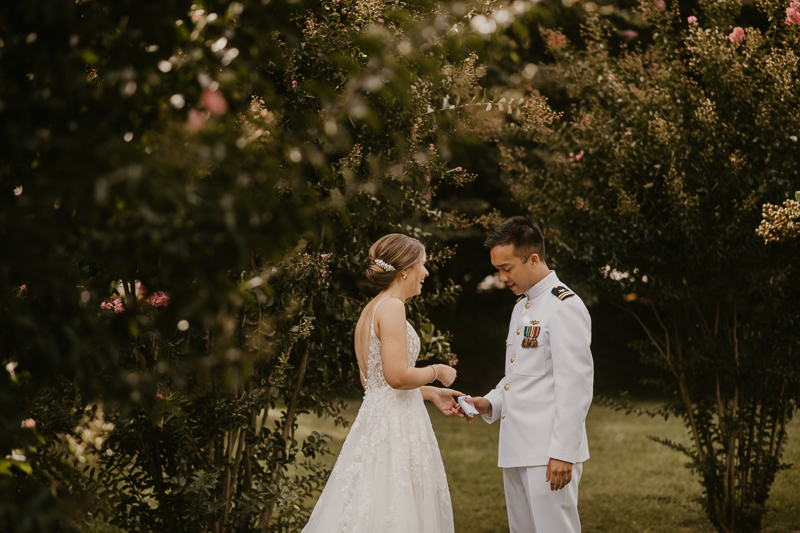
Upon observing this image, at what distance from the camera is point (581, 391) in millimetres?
3209

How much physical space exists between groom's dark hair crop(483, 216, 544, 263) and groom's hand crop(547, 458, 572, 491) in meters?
1.08

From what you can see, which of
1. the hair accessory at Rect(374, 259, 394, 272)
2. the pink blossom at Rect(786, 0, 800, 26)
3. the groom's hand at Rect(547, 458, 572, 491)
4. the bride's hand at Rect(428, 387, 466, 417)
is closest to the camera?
the groom's hand at Rect(547, 458, 572, 491)

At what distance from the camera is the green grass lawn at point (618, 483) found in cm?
643

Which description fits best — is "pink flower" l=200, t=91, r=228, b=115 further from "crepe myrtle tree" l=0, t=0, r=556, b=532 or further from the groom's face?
the groom's face

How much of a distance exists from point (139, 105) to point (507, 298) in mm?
18961

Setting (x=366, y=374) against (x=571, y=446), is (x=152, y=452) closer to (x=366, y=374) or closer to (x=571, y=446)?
(x=366, y=374)

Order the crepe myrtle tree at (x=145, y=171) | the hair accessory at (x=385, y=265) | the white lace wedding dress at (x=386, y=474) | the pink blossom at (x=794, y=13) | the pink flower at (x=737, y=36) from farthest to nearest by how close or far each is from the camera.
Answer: the pink flower at (x=737, y=36), the pink blossom at (x=794, y=13), the hair accessory at (x=385, y=265), the white lace wedding dress at (x=386, y=474), the crepe myrtle tree at (x=145, y=171)

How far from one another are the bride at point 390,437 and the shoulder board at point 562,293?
31.3 inches

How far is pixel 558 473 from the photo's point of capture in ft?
10.3

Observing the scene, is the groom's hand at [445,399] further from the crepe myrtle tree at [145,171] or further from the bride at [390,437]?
the crepe myrtle tree at [145,171]

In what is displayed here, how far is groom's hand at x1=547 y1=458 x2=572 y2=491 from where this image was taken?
3.15 m

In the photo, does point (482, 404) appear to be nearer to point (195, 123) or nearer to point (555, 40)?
point (195, 123)

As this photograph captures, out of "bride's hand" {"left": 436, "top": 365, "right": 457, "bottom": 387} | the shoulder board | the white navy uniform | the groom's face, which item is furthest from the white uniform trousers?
the groom's face

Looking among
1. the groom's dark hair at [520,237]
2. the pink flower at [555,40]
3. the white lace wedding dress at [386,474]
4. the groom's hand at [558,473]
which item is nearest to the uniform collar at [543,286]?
the groom's dark hair at [520,237]
